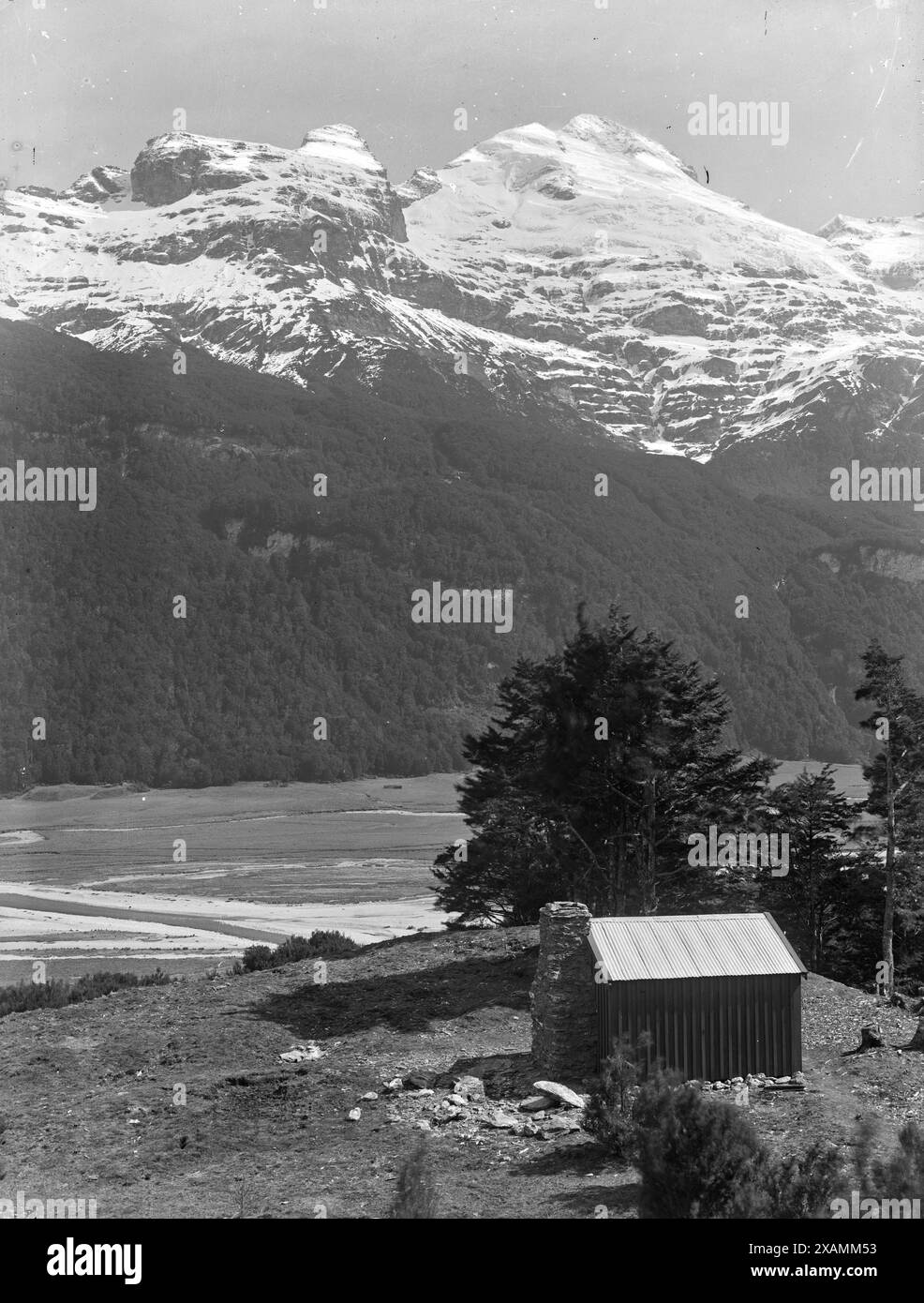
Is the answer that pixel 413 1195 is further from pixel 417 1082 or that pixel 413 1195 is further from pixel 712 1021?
pixel 712 1021

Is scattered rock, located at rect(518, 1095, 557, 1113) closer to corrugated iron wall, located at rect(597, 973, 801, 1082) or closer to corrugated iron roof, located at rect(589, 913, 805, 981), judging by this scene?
corrugated iron wall, located at rect(597, 973, 801, 1082)

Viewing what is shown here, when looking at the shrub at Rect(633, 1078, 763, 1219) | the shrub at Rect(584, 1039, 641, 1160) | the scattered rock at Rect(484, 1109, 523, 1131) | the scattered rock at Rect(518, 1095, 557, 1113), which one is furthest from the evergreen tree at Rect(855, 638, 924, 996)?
the shrub at Rect(633, 1078, 763, 1219)

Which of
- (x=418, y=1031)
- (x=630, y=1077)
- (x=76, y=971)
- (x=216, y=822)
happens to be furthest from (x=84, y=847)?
(x=630, y=1077)

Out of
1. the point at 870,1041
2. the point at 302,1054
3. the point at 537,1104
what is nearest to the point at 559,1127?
the point at 537,1104

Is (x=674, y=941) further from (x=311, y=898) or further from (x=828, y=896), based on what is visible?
(x=311, y=898)

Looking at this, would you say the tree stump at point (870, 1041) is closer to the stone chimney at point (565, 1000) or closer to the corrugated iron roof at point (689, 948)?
the corrugated iron roof at point (689, 948)

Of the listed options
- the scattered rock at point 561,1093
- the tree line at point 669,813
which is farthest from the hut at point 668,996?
the tree line at point 669,813

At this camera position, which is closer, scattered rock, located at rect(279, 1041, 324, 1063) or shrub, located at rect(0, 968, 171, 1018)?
scattered rock, located at rect(279, 1041, 324, 1063)
